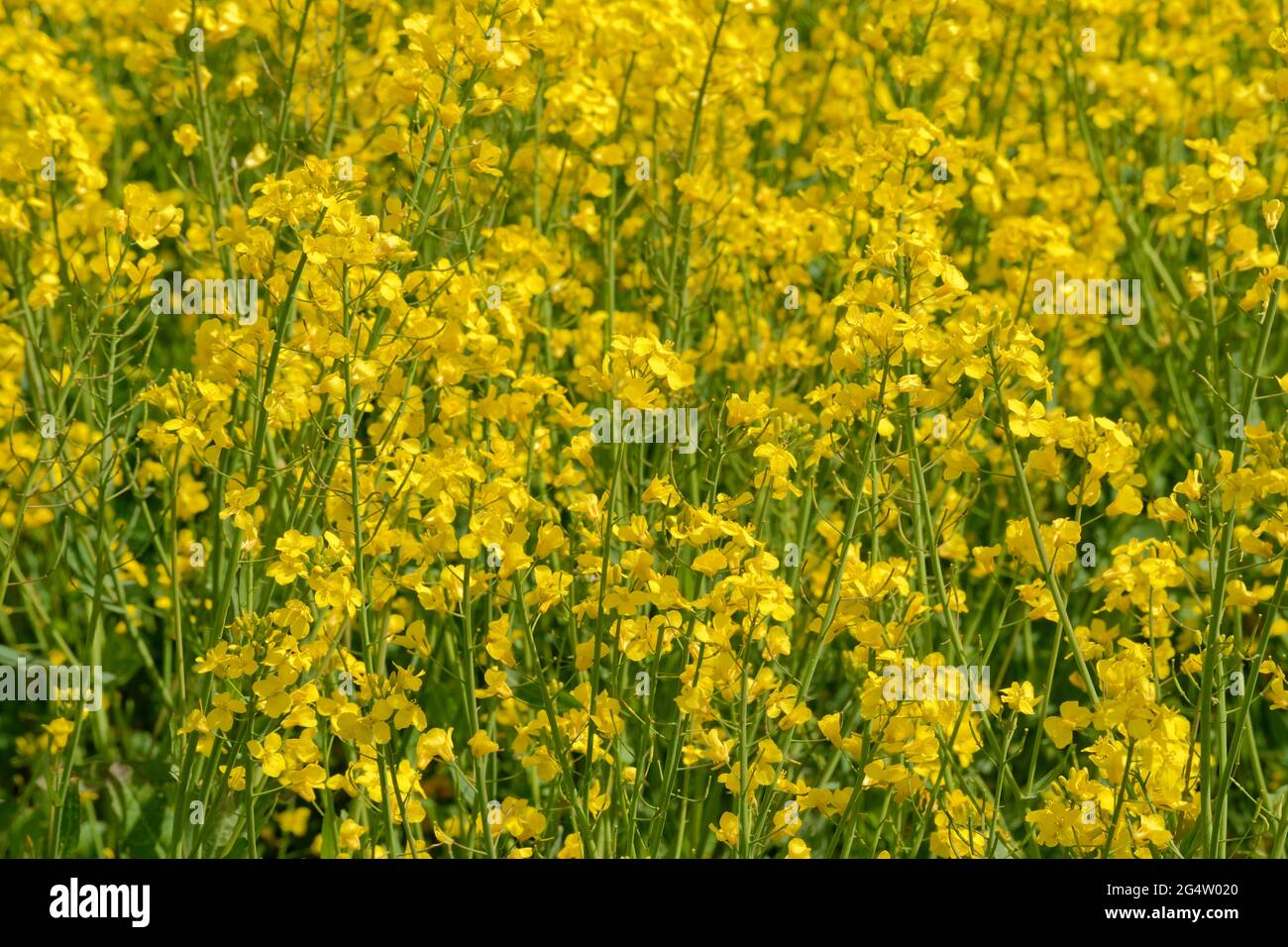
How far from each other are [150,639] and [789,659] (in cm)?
189

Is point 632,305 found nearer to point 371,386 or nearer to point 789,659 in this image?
point 789,659

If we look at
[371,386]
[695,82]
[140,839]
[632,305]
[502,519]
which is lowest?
[140,839]

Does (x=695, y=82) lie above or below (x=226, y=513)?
above

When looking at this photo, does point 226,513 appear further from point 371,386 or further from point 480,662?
point 480,662

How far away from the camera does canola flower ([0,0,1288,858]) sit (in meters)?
2.46

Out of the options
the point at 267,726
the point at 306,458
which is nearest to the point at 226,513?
the point at 306,458

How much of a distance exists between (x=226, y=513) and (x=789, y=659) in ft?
5.25

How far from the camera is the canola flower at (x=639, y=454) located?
246cm

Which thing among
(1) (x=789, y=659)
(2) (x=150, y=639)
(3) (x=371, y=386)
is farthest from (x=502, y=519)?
(2) (x=150, y=639)

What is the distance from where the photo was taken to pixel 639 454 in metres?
3.07

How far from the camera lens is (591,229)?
383 centimetres
